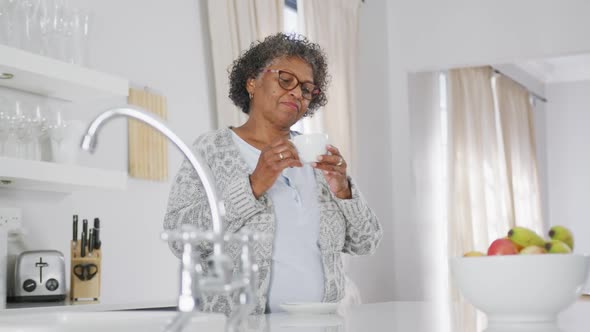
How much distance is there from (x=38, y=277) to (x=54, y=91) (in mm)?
684

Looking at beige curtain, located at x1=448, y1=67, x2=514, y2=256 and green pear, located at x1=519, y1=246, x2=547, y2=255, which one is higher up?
beige curtain, located at x1=448, y1=67, x2=514, y2=256

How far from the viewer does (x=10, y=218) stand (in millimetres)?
2912

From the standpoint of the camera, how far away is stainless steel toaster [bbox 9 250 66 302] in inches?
109

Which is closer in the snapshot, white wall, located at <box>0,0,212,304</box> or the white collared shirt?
the white collared shirt

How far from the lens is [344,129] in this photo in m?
5.30

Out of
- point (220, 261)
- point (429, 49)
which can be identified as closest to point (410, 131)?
point (429, 49)

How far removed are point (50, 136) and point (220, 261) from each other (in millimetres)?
2315

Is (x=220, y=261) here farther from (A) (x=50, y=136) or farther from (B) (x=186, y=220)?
(A) (x=50, y=136)

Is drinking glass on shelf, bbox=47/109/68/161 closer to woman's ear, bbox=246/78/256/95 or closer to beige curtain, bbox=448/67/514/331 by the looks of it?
woman's ear, bbox=246/78/256/95

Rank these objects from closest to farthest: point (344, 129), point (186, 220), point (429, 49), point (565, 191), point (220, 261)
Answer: point (220, 261) < point (186, 220) < point (344, 129) < point (429, 49) < point (565, 191)

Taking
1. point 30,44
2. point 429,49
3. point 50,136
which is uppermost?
point 429,49

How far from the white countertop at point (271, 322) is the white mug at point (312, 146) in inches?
17.3

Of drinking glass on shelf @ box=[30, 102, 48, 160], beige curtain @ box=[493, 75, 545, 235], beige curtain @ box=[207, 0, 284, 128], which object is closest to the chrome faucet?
drinking glass on shelf @ box=[30, 102, 48, 160]

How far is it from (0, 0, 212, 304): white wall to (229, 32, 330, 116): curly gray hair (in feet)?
2.86
